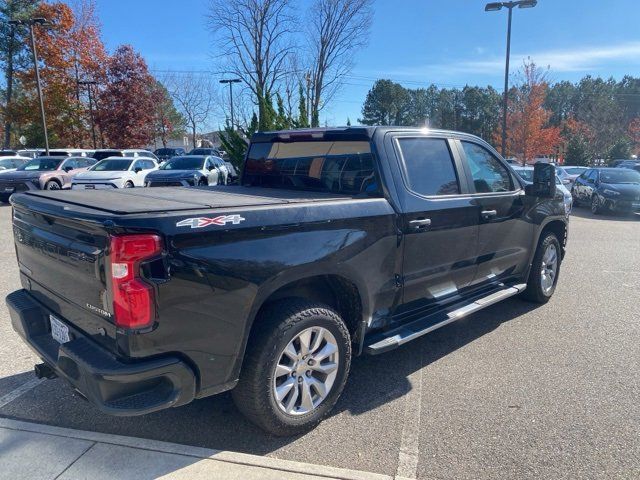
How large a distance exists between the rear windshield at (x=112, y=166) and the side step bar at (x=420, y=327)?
50.9ft

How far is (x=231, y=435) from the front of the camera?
3.02m

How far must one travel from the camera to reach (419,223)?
11.7ft

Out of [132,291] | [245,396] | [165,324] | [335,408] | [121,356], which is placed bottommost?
[335,408]

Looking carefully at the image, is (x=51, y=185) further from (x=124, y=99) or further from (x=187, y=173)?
(x=124, y=99)

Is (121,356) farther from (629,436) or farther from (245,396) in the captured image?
(629,436)

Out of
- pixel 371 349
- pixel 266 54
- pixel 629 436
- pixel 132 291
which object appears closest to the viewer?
pixel 132 291

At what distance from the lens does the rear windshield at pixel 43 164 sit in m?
17.5

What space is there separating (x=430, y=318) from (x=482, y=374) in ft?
2.05

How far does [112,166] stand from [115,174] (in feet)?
3.95

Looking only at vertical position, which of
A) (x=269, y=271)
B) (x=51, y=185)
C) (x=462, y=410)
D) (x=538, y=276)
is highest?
(x=269, y=271)

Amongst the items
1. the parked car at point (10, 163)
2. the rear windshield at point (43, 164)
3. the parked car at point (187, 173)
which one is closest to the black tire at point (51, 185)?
the rear windshield at point (43, 164)

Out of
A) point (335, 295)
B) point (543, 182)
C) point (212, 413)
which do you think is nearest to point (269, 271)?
point (335, 295)

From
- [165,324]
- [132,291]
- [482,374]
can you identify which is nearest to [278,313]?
[165,324]

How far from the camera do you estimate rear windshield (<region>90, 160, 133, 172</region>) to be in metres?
17.0
